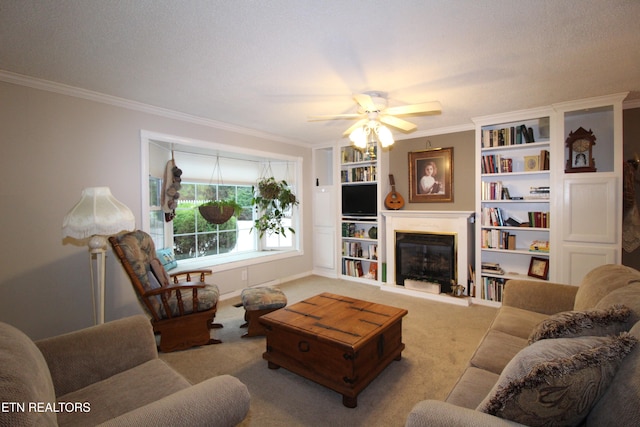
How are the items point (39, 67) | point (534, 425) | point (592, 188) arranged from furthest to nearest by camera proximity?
point (592, 188)
point (39, 67)
point (534, 425)

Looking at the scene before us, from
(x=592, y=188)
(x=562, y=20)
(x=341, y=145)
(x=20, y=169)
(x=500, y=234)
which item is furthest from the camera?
(x=341, y=145)

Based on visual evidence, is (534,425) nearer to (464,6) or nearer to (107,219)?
(464,6)

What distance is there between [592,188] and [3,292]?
225 inches

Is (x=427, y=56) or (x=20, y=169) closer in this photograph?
(x=427, y=56)

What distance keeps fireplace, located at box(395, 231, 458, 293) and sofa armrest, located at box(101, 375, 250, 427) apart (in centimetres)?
358

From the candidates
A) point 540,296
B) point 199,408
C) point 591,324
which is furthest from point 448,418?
point 540,296

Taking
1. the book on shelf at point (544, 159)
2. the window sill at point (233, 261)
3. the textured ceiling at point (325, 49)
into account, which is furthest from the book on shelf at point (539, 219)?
the window sill at point (233, 261)

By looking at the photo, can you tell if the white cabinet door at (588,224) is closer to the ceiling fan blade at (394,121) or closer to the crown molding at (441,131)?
the crown molding at (441,131)

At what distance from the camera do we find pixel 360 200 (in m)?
4.99

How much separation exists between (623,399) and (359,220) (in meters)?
4.22

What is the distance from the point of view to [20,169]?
2535 mm

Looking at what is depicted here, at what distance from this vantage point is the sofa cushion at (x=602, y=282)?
1.66m

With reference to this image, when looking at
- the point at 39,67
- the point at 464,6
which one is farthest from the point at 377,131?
the point at 39,67

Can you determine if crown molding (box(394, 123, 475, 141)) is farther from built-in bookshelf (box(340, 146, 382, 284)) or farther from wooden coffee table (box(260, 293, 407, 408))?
wooden coffee table (box(260, 293, 407, 408))
